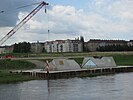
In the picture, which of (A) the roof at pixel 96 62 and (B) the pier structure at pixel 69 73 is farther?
(A) the roof at pixel 96 62

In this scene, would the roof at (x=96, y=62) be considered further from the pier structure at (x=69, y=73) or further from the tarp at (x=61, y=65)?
the pier structure at (x=69, y=73)

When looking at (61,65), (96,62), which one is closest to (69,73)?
(61,65)

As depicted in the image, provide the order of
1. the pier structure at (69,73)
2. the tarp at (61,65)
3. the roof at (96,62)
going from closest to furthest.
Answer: the pier structure at (69,73), the tarp at (61,65), the roof at (96,62)

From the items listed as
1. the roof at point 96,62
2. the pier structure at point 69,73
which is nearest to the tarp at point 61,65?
the roof at point 96,62

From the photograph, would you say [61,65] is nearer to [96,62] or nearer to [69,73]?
[69,73]

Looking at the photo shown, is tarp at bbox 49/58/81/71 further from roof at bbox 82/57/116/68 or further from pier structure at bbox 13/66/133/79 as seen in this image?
pier structure at bbox 13/66/133/79

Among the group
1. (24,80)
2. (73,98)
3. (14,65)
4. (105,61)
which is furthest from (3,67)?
(73,98)

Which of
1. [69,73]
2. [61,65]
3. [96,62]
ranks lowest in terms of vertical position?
[69,73]

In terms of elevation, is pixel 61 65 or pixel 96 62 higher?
pixel 96 62

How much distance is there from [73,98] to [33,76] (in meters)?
33.0

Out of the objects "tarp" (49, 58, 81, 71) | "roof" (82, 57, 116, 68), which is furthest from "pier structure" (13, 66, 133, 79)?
"roof" (82, 57, 116, 68)

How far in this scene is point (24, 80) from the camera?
6519 centimetres

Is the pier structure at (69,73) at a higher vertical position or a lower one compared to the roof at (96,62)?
lower

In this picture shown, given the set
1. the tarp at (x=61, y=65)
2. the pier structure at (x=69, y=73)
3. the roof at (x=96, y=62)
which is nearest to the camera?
the pier structure at (x=69, y=73)
